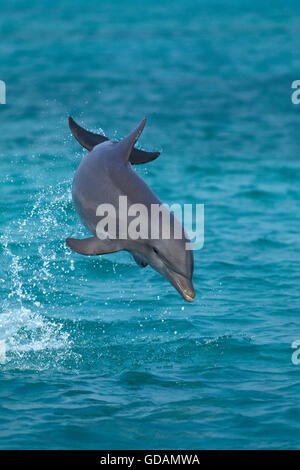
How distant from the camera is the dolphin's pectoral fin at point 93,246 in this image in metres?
8.17

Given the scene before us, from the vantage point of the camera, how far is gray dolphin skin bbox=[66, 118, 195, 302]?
787 centimetres

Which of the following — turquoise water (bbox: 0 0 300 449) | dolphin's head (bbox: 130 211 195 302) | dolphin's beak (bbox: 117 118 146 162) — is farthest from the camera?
turquoise water (bbox: 0 0 300 449)

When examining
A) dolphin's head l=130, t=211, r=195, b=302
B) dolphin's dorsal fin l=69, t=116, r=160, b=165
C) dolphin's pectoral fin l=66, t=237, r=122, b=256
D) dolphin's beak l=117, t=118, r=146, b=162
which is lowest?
dolphin's head l=130, t=211, r=195, b=302

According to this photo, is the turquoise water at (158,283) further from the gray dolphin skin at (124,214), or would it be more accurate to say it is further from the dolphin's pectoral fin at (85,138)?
the dolphin's pectoral fin at (85,138)

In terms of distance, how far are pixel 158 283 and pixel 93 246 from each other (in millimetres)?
6749

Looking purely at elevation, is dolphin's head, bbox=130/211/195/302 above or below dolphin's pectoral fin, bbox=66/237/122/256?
below

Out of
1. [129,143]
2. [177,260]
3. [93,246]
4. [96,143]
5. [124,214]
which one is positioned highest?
[96,143]

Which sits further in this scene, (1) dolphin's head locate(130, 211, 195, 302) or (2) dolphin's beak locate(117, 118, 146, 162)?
(2) dolphin's beak locate(117, 118, 146, 162)

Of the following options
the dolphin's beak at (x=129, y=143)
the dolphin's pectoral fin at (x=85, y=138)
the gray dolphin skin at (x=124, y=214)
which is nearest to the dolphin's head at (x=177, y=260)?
the gray dolphin skin at (x=124, y=214)

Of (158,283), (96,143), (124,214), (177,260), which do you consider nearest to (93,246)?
(124,214)

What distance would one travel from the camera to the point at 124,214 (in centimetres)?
826

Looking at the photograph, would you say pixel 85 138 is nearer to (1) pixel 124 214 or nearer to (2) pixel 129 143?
(2) pixel 129 143

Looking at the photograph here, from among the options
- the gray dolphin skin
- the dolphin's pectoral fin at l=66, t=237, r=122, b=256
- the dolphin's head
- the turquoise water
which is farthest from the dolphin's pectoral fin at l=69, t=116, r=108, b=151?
the turquoise water

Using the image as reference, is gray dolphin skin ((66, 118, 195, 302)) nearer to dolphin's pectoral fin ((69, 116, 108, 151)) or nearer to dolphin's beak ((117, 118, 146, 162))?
dolphin's beak ((117, 118, 146, 162))
